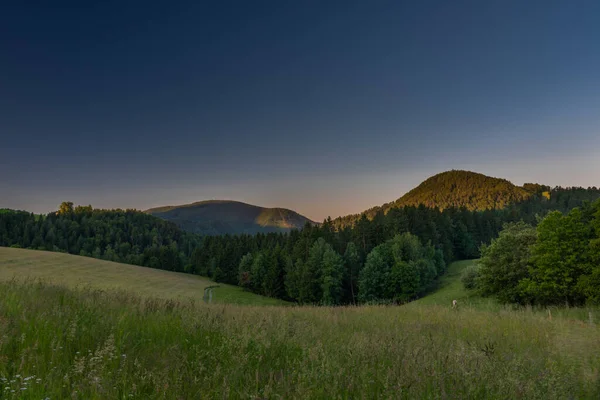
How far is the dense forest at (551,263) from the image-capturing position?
3688cm

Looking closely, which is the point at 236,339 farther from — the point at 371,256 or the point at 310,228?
the point at 310,228

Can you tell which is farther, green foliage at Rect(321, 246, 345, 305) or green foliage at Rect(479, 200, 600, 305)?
green foliage at Rect(321, 246, 345, 305)

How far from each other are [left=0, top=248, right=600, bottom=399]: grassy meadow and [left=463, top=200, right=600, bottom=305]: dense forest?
38937mm

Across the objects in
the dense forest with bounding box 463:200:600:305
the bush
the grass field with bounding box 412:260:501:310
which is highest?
the dense forest with bounding box 463:200:600:305

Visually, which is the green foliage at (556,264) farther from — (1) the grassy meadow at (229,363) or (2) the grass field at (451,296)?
(1) the grassy meadow at (229,363)

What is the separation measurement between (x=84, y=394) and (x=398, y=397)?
10.1 feet

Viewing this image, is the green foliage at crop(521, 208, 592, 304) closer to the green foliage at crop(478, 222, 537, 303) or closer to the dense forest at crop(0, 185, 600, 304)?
the green foliage at crop(478, 222, 537, 303)

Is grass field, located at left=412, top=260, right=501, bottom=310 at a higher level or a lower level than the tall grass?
lower

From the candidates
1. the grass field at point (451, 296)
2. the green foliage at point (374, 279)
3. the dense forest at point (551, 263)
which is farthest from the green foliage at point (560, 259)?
the green foliage at point (374, 279)

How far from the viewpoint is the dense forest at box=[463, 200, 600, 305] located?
3688 centimetres

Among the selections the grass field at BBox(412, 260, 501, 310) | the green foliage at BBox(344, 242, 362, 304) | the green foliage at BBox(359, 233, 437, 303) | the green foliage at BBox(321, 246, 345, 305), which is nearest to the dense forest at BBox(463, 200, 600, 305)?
the grass field at BBox(412, 260, 501, 310)

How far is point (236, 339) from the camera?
5.19 meters

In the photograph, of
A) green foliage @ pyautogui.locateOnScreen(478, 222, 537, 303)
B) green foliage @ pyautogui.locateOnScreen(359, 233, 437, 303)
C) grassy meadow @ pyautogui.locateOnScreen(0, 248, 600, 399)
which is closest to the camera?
grassy meadow @ pyautogui.locateOnScreen(0, 248, 600, 399)

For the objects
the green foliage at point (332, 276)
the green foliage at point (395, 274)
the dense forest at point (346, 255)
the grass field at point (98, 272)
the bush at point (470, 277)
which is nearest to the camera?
the bush at point (470, 277)
